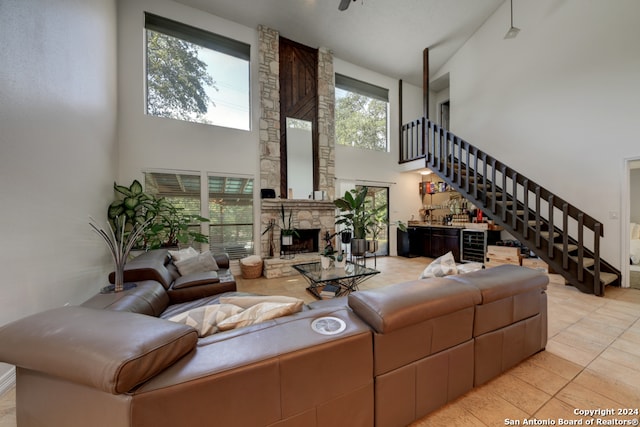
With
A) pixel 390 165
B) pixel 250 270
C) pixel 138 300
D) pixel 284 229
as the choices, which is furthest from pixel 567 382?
pixel 390 165

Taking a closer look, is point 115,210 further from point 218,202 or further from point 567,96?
point 567,96

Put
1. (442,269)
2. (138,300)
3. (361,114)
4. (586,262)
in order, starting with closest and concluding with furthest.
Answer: (138,300), (442,269), (586,262), (361,114)

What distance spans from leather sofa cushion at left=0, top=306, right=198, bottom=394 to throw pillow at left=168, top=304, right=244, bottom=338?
0.25 metres

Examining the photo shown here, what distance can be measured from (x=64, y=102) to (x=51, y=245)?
1.50 m

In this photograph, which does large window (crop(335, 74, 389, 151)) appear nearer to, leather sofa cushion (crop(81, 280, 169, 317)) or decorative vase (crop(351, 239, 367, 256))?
decorative vase (crop(351, 239, 367, 256))

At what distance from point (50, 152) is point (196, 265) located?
1.75 m

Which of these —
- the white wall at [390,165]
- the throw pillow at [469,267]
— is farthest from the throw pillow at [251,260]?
the throw pillow at [469,267]

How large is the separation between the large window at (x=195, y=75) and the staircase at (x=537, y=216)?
14.6 ft

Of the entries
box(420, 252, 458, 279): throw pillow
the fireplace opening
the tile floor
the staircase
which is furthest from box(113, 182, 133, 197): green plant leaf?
the staircase

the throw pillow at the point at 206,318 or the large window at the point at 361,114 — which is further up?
the large window at the point at 361,114

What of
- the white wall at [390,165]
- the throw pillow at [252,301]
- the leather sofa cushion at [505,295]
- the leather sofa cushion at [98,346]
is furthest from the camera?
the white wall at [390,165]

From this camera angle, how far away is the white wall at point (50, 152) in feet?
5.86

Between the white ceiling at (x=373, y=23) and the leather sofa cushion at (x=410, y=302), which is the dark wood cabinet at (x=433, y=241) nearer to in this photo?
the white ceiling at (x=373, y=23)

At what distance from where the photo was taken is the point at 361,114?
257 inches
